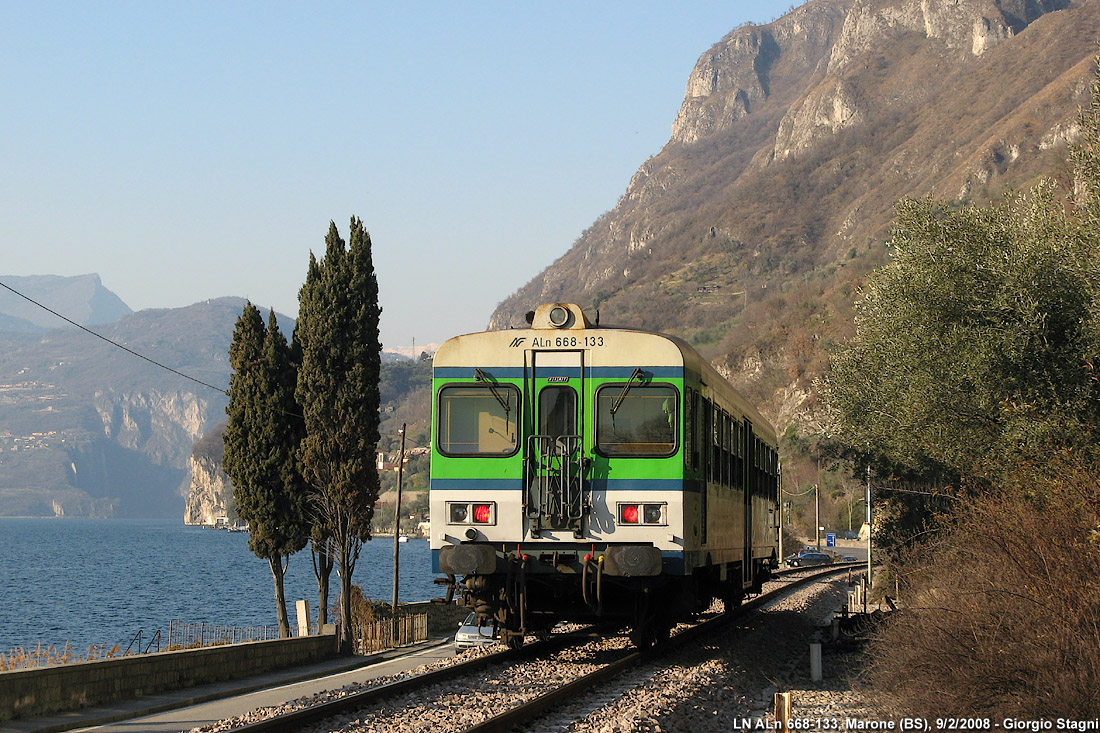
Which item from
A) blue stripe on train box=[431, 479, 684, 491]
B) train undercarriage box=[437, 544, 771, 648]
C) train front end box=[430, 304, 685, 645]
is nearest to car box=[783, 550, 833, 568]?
train undercarriage box=[437, 544, 771, 648]

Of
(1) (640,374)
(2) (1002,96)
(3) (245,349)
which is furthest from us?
(2) (1002,96)

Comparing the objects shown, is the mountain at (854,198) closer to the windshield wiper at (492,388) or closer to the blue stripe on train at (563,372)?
the blue stripe on train at (563,372)

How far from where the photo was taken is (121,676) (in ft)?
47.0

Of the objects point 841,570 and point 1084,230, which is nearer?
point 1084,230

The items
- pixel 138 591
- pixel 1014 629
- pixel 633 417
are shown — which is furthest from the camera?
pixel 138 591

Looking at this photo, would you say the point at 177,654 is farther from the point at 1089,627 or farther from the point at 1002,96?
the point at 1002,96

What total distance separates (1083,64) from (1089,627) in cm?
14178

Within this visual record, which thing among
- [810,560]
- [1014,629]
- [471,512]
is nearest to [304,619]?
[471,512]

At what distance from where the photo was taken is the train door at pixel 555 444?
13391mm

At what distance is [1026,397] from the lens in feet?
64.0

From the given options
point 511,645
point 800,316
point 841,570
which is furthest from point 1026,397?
point 800,316

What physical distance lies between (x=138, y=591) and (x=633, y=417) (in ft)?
248

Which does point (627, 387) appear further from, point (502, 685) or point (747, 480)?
point (747, 480)

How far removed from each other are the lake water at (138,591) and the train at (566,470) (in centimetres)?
2471
